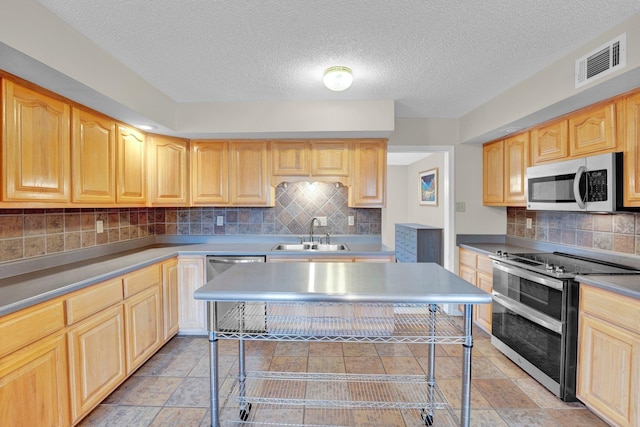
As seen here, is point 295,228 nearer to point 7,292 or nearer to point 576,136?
point 7,292

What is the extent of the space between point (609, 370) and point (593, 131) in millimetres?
1576

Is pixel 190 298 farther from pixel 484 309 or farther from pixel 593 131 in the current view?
pixel 593 131

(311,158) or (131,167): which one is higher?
(311,158)

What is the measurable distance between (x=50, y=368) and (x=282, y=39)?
88.2 inches

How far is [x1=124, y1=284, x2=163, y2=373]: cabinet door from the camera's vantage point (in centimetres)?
224

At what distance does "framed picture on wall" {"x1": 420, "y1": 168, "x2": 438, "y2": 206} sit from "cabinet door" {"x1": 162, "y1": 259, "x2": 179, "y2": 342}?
4.85 meters

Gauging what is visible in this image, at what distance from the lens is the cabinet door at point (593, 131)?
202cm

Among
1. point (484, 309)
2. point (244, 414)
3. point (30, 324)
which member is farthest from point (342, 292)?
point (484, 309)

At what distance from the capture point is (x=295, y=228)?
3.63 meters

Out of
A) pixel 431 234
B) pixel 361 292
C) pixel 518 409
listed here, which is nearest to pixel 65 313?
pixel 361 292

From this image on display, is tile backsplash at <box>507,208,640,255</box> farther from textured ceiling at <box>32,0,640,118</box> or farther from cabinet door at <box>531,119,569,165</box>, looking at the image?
textured ceiling at <box>32,0,640,118</box>

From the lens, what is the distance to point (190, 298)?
303cm

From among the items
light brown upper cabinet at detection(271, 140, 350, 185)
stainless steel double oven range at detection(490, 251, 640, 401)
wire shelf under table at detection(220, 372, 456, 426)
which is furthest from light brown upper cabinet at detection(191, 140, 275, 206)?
stainless steel double oven range at detection(490, 251, 640, 401)

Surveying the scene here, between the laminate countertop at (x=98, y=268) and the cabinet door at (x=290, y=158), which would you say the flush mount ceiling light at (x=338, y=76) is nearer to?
the cabinet door at (x=290, y=158)
